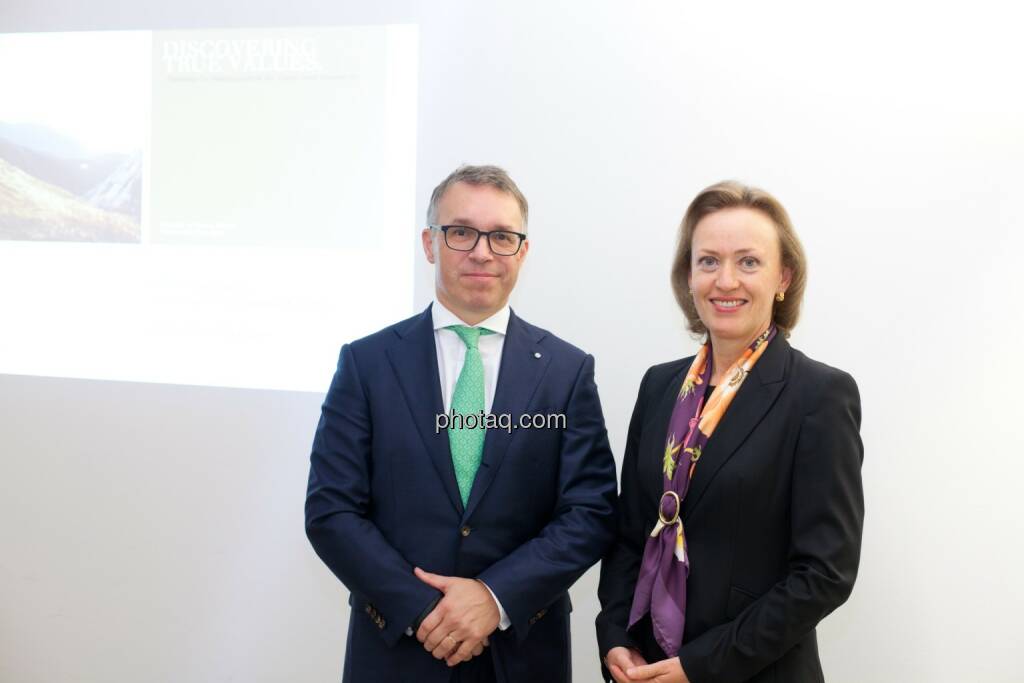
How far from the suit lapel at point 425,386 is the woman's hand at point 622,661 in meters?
0.46

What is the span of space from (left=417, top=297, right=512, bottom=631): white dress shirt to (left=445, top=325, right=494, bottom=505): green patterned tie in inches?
0.8

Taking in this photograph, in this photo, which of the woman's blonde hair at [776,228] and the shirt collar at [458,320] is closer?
Result: the woman's blonde hair at [776,228]

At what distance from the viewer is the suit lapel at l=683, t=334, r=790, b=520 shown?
153 cm

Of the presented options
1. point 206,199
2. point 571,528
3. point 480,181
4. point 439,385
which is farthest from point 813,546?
point 206,199

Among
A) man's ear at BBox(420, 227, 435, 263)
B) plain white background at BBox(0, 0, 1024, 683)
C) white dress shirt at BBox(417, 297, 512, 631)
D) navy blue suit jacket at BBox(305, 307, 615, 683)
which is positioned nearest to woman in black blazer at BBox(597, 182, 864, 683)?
navy blue suit jacket at BBox(305, 307, 615, 683)

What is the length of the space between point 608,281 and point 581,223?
0.24 meters

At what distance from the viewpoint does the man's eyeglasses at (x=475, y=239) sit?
5.92 ft

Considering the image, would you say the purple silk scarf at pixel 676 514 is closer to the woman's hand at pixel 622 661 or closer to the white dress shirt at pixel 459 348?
the woman's hand at pixel 622 661

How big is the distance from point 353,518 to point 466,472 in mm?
278

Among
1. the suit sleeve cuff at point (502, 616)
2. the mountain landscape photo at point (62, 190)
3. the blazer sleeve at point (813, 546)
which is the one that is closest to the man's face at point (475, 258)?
the suit sleeve cuff at point (502, 616)


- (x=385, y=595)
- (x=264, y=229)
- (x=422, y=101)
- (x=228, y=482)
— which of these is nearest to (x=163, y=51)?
(x=264, y=229)

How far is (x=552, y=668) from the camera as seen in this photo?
6.00 feet

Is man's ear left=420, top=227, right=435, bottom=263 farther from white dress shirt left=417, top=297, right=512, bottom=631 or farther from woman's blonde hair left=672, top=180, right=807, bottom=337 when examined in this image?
woman's blonde hair left=672, top=180, right=807, bottom=337

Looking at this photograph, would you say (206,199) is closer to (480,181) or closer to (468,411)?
(480,181)
